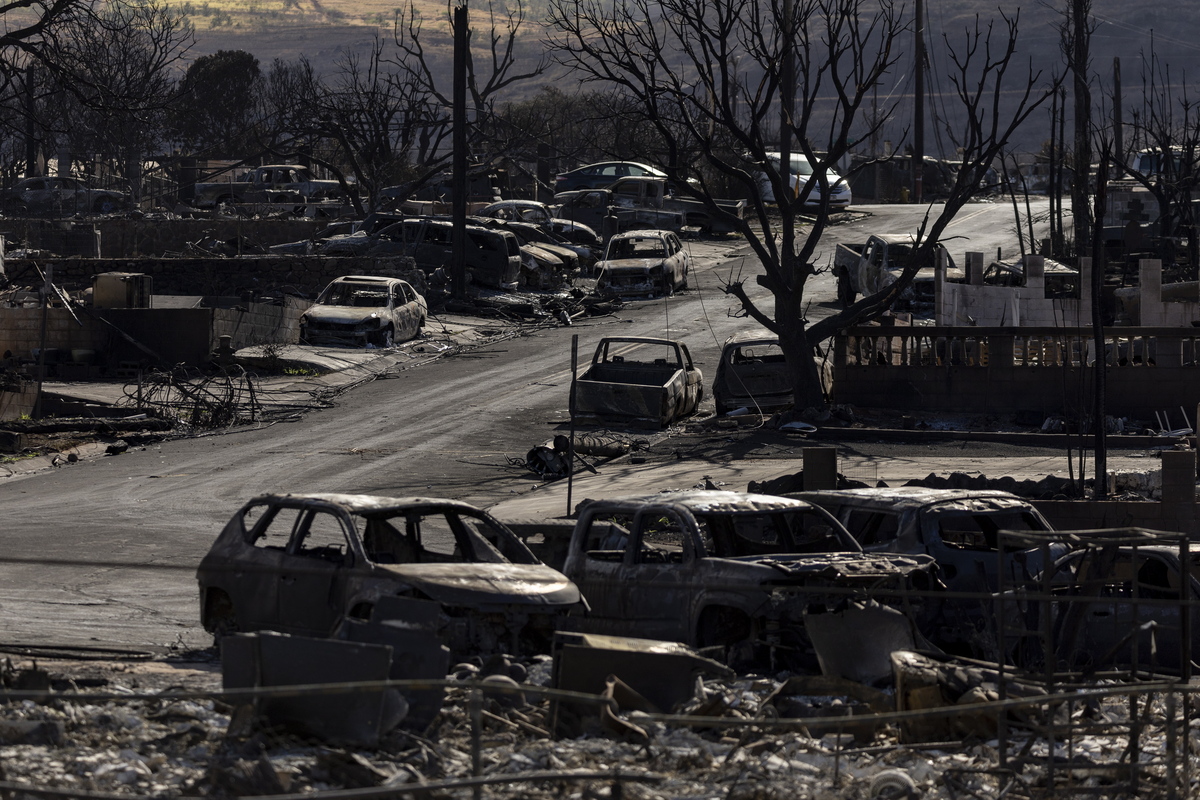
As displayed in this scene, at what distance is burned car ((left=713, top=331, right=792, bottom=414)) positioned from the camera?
81.0ft

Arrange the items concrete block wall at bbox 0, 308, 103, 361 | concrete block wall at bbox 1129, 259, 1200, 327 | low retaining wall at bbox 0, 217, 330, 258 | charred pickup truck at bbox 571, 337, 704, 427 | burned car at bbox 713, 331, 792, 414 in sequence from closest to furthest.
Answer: charred pickup truck at bbox 571, 337, 704, 427 → burned car at bbox 713, 331, 792, 414 → concrete block wall at bbox 1129, 259, 1200, 327 → concrete block wall at bbox 0, 308, 103, 361 → low retaining wall at bbox 0, 217, 330, 258

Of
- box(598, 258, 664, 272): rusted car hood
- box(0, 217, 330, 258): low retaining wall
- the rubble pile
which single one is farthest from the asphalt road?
box(0, 217, 330, 258): low retaining wall

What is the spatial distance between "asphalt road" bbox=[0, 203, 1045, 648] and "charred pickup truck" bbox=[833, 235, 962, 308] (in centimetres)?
111

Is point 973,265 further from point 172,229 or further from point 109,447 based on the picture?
point 172,229

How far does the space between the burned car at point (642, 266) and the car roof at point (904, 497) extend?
83.8 ft

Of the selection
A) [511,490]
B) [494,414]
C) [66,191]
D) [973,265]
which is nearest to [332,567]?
[511,490]

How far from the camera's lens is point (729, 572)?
10211 millimetres

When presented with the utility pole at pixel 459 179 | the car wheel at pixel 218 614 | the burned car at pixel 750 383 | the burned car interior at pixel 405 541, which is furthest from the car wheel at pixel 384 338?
the car wheel at pixel 218 614

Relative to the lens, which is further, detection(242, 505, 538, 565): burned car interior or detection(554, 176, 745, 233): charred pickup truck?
detection(554, 176, 745, 233): charred pickup truck

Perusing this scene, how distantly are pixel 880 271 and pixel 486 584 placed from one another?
83.0 feet

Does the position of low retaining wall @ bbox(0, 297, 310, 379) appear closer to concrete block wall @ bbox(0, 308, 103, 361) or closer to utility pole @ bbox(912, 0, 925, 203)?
concrete block wall @ bbox(0, 308, 103, 361)

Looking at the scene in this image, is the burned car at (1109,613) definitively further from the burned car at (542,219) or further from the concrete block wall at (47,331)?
the burned car at (542,219)

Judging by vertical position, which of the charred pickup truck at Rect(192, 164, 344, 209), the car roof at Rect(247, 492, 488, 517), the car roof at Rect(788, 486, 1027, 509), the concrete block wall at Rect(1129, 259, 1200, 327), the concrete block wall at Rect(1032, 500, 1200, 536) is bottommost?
the concrete block wall at Rect(1032, 500, 1200, 536)

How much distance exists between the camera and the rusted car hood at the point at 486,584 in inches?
384
